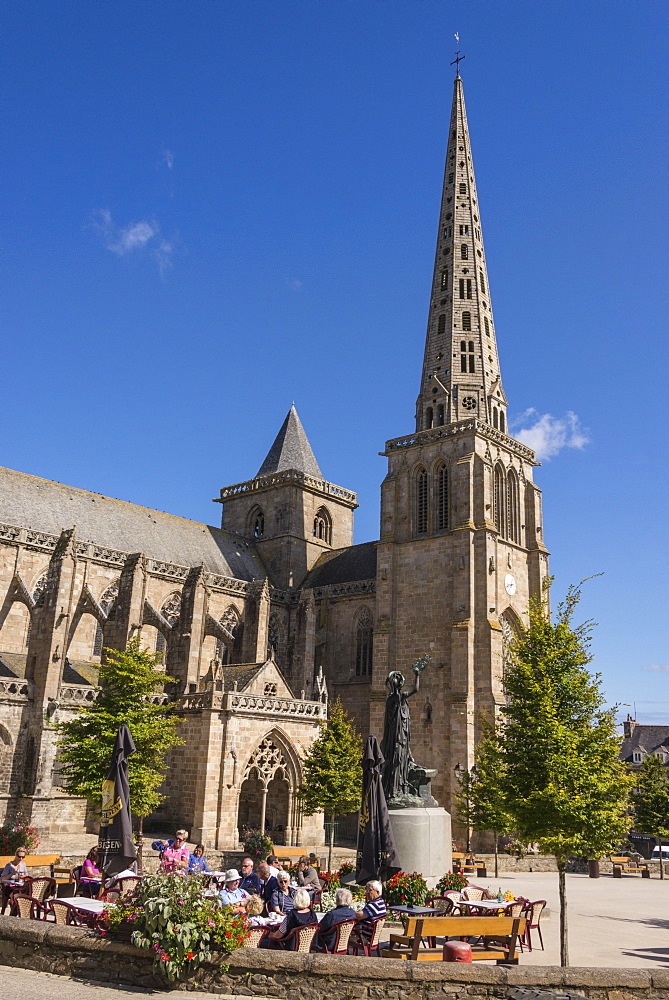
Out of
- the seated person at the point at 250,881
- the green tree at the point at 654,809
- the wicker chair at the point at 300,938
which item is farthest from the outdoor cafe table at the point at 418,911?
the green tree at the point at 654,809

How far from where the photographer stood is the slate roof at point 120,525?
39.0 meters

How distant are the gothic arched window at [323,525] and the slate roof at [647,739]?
29538 millimetres

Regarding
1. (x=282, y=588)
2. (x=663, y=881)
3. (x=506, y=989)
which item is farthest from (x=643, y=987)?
(x=282, y=588)

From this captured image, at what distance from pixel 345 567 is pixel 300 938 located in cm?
3762

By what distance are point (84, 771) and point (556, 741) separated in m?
14.4

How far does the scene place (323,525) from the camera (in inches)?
2128

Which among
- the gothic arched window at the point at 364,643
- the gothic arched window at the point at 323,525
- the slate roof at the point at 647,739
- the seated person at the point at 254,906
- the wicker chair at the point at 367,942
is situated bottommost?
the wicker chair at the point at 367,942

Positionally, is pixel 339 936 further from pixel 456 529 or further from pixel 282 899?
pixel 456 529

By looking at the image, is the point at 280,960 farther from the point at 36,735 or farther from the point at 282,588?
the point at 282,588

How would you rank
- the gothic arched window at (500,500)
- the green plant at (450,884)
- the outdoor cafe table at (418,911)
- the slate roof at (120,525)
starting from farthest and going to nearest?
the gothic arched window at (500,500) → the slate roof at (120,525) → the green plant at (450,884) → the outdoor cafe table at (418,911)

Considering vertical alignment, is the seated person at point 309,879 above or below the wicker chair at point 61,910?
above

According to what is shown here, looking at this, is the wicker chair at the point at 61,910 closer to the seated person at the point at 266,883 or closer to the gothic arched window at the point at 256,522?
the seated person at the point at 266,883

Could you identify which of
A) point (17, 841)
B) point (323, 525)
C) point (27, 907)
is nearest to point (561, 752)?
point (27, 907)

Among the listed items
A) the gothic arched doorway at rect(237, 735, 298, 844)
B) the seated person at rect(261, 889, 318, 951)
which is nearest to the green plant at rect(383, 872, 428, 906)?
the seated person at rect(261, 889, 318, 951)
